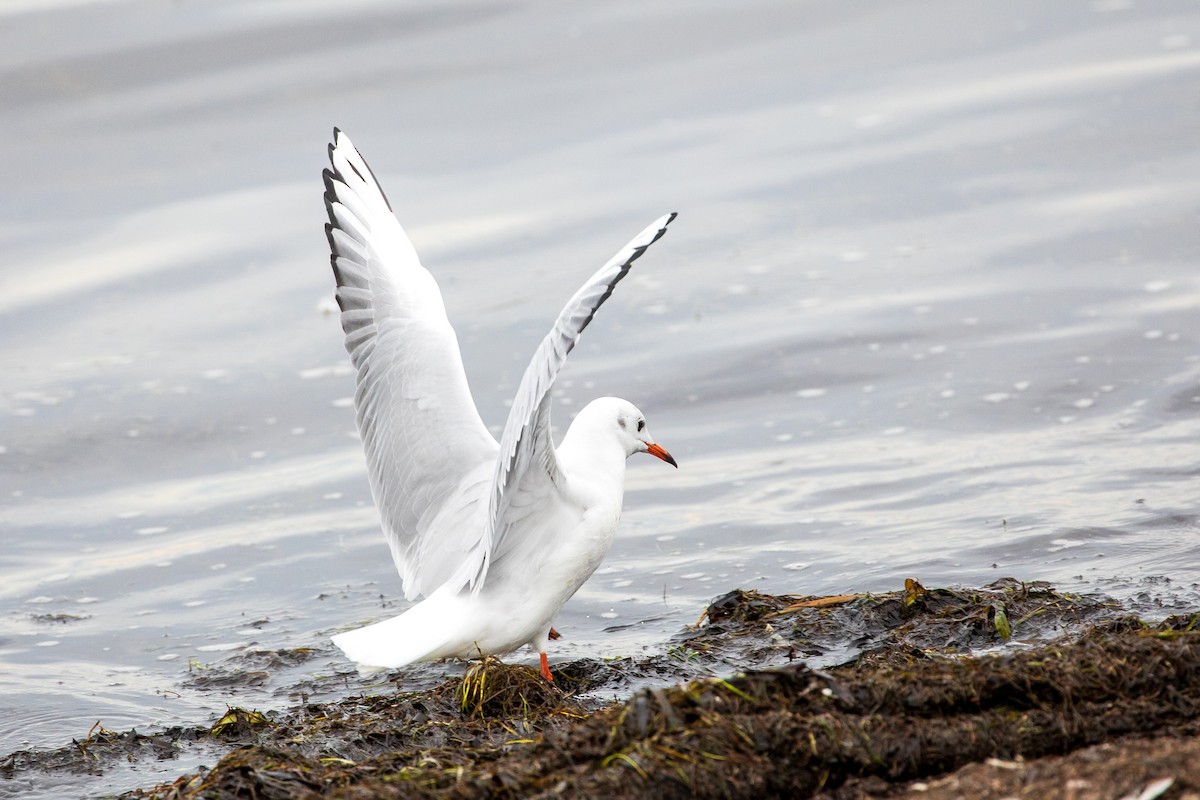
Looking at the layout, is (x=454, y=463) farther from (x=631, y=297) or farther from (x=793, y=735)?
(x=631, y=297)

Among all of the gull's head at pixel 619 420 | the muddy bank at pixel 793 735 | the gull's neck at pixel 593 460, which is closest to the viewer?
the muddy bank at pixel 793 735

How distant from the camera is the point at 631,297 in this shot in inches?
439

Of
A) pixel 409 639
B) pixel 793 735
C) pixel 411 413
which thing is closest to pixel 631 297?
pixel 411 413

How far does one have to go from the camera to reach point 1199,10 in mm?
15469

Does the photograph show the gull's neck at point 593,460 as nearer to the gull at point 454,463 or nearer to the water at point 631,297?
the gull at point 454,463

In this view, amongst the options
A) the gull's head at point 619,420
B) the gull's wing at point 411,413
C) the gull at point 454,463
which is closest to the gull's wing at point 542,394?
the gull at point 454,463

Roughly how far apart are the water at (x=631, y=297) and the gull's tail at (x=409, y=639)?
506 millimetres

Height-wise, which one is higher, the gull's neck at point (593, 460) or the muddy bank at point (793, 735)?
the gull's neck at point (593, 460)

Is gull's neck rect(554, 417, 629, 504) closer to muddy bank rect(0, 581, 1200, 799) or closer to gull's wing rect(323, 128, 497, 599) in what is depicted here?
gull's wing rect(323, 128, 497, 599)

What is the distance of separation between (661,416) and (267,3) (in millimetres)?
10856

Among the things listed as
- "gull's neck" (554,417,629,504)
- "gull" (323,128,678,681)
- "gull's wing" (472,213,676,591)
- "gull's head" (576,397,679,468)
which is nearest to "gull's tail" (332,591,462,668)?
"gull" (323,128,678,681)

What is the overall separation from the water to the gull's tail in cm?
51

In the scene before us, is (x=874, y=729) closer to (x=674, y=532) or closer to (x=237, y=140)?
(x=674, y=532)

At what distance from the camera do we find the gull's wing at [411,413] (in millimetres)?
6477
